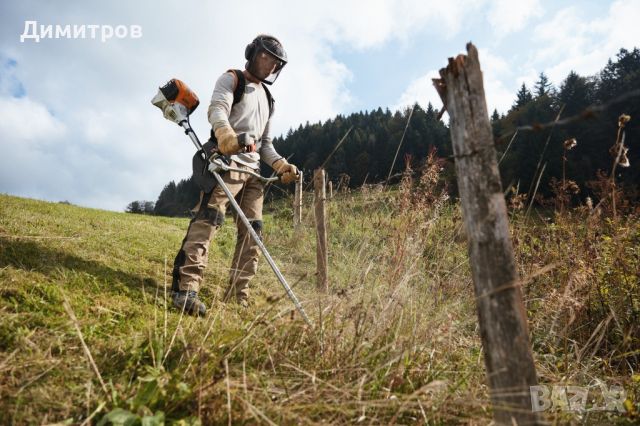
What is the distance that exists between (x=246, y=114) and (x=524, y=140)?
28379 millimetres

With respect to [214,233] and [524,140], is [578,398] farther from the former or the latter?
[524,140]

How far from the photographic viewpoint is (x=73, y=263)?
3406mm

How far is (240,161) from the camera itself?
10.7 feet

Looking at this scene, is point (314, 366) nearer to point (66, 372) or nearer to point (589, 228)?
point (66, 372)

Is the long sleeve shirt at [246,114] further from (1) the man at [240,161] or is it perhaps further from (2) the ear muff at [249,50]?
(2) the ear muff at [249,50]

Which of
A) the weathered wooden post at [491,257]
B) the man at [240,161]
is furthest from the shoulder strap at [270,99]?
the weathered wooden post at [491,257]

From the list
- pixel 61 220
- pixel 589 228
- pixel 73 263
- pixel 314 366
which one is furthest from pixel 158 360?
pixel 61 220

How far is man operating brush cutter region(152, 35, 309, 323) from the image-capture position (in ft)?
9.77

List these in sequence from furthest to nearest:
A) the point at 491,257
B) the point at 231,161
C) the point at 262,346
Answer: the point at 231,161 → the point at 262,346 → the point at 491,257

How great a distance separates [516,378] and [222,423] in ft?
3.59

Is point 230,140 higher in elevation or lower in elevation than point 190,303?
higher

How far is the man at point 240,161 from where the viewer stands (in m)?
2.99

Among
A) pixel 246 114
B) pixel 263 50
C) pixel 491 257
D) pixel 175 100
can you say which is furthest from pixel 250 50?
pixel 491 257

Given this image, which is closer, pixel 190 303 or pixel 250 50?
pixel 190 303
